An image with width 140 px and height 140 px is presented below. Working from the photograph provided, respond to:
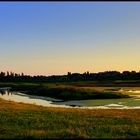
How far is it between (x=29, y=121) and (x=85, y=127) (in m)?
4.54

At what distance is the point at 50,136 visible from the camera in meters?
21.8

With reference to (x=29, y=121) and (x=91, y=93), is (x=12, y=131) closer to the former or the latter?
(x=29, y=121)

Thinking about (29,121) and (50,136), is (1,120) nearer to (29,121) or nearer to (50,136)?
(29,121)

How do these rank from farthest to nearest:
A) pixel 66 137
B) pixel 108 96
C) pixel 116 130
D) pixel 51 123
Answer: pixel 108 96 → pixel 51 123 → pixel 116 130 → pixel 66 137

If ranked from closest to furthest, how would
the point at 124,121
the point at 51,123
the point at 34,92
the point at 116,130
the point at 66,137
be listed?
the point at 66,137 → the point at 116,130 → the point at 51,123 → the point at 124,121 → the point at 34,92

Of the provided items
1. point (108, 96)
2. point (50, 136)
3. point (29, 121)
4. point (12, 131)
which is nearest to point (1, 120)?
point (29, 121)

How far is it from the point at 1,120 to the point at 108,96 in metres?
58.0

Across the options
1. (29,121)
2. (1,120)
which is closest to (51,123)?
(29,121)

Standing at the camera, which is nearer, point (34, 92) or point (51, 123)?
point (51, 123)

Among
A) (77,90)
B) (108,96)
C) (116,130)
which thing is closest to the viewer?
(116,130)

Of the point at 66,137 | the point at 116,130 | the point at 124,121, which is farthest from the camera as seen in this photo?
the point at 124,121

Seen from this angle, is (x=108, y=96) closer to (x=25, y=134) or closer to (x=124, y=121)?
(x=124, y=121)

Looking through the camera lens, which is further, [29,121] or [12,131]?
[29,121]

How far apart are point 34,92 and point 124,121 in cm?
7881
